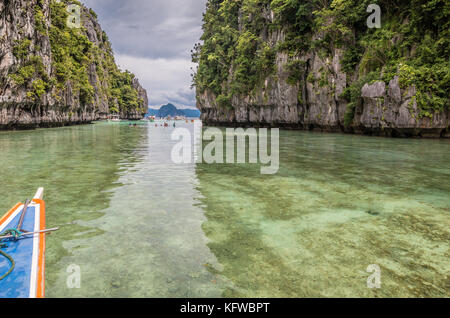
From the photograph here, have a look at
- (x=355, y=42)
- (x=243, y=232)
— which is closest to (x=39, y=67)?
(x=355, y=42)

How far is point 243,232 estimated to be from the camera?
4.15 metres

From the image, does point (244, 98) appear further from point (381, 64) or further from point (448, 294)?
point (448, 294)

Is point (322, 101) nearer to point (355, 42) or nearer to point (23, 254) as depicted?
point (355, 42)

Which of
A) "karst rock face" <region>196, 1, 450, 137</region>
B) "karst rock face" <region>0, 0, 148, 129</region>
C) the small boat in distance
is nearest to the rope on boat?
the small boat in distance

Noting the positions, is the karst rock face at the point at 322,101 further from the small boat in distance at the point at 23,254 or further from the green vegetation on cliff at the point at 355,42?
the small boat in distance at the point at 23,254

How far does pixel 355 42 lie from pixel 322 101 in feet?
19.5

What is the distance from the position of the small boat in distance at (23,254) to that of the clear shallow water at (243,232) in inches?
8.5

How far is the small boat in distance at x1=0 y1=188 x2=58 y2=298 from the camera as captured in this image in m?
2.48

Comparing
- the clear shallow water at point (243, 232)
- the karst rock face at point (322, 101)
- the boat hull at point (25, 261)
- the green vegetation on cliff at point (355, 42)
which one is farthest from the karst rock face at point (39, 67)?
the boat hull at point (25, 261)

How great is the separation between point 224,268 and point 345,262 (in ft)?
4.92

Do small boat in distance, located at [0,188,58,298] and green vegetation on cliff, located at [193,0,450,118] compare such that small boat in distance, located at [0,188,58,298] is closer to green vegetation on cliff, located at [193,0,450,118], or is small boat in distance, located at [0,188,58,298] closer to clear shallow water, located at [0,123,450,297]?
clear shallow water, located at [0,123,450,297]

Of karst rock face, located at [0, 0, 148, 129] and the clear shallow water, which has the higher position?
karst rock face, located at [0, 0, 148, 129]
